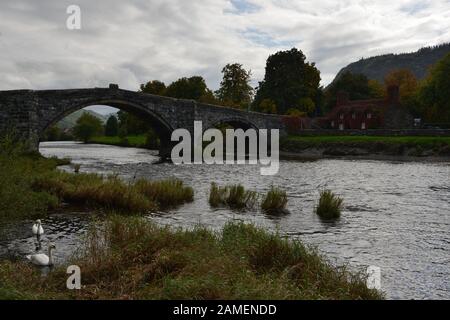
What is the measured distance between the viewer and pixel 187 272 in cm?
866

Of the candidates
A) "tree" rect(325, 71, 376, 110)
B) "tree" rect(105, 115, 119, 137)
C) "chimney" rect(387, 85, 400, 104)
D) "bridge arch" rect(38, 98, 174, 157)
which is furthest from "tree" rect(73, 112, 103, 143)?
"chimney" rect(387, 85, 400, 104)

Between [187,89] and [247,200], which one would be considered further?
[187,89]

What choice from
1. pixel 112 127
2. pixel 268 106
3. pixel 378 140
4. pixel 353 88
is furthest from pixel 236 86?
pixel 112 127

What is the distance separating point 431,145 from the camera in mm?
55125

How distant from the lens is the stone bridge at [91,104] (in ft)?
131

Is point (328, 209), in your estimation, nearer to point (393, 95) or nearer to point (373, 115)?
point (373, 115)

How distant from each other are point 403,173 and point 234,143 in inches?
1868

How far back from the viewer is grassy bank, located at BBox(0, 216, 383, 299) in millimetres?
7739

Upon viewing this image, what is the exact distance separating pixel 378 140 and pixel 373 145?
1.49 m

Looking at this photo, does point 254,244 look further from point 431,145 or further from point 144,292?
point 431,145

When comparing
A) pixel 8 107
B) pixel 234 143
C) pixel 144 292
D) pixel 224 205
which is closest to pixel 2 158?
pixel 144 292

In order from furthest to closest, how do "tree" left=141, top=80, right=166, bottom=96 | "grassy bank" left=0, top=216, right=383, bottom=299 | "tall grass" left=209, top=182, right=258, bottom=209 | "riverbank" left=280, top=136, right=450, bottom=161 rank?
"tree" left=141, top=80, right=166, bottom=96 → "riverbank" left=280, top=136, right=450, bottom=161 → "tall grass" left=209, top=182, right=258, bottom=209 → "grassy bank" left=0, top=216, right=383, bottom=299

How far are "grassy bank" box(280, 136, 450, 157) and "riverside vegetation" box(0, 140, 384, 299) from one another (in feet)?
164

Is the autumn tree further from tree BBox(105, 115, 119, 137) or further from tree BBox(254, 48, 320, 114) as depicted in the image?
tree BBox(105, 115, 119, 137)
